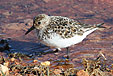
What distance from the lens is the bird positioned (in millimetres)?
7410

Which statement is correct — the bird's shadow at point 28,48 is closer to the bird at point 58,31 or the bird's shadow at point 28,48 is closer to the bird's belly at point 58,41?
the bird at point 58,31

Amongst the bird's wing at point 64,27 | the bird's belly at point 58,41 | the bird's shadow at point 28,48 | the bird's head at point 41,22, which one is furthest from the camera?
the bird's shadow at point 28,48

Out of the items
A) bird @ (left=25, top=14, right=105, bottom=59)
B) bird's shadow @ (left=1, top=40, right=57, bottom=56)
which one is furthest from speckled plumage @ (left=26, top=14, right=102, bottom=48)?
bird's shadow @ (left=1, top=40, right=57, bottom=56)

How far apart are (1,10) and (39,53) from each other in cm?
617

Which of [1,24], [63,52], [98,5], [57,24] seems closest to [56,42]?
[57,24]

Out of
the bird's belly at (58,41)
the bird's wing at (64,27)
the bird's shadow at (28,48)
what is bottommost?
the bird's shadow at (28,48)

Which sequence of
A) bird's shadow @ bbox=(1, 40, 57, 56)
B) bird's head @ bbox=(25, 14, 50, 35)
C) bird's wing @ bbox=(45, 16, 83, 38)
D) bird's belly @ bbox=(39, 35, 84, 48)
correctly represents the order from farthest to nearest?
bird's shadow @ bbox=(1, 40, 57, 56) → bird's head @ bbox=(25, 14, 50, 35) → bird's wing @ bbox=(45, 16, 83, 38) → bird's belly @ bbox=(39, 35, 84, 48)

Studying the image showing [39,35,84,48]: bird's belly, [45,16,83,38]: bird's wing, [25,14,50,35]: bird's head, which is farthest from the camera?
[25,14,50,35]: bird's head

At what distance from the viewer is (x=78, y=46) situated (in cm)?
891

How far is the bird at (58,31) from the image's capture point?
24.3 ft

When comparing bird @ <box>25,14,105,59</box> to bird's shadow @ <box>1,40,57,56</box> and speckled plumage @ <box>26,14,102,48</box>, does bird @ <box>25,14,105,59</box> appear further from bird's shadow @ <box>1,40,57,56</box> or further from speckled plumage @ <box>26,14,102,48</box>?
bird's shadow @ <box>1,40,57,56</box>

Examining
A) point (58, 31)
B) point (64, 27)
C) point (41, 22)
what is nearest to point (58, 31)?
point (58, 31)

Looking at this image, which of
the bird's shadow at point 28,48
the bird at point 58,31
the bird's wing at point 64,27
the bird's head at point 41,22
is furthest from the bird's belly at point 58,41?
the bird's shadow at point 28,48

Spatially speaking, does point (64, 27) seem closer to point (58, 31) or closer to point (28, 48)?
point (58, 31)
